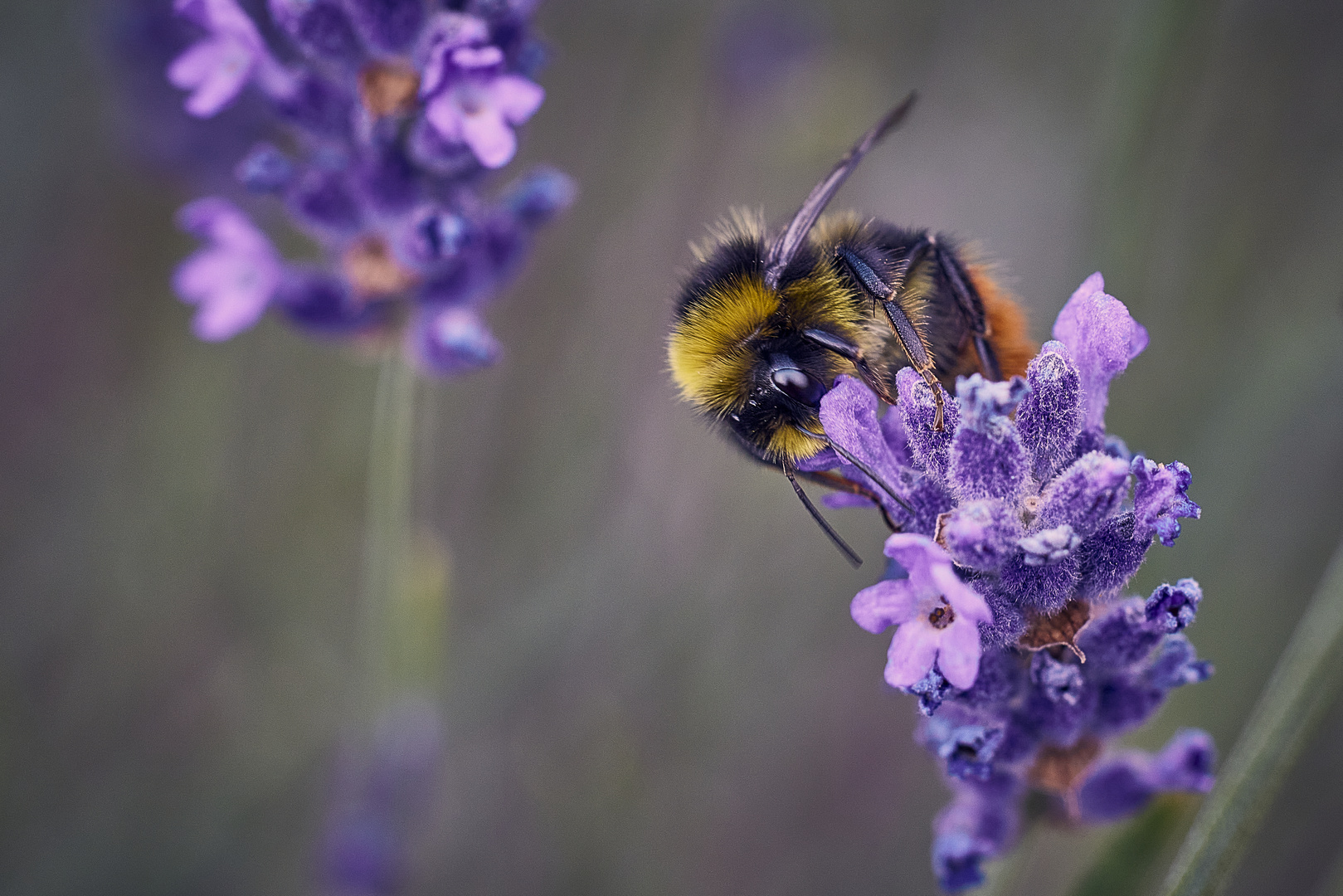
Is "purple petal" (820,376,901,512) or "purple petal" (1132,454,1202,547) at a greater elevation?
"purple petal" (820,376,901,512)

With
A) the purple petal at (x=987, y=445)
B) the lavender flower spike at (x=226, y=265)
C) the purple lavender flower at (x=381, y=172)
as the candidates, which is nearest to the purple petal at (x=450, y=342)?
the purple lavender flower at (x=381, y=172)

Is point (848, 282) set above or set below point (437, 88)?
below

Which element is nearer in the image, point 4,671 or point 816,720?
point 4,671

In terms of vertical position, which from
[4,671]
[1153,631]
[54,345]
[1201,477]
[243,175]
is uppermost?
[54,345]

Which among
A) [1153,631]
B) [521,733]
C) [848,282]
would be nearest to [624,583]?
[521,733]

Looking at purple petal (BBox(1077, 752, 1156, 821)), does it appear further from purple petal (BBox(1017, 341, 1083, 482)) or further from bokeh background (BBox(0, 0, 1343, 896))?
bokeh background (BBox(0, 0, 1343, 896))

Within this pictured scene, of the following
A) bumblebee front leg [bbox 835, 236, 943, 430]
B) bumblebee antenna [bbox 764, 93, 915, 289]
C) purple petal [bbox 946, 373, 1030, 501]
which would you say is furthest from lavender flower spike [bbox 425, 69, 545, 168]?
purple petal [bbox 946, 373, 1030, 501]

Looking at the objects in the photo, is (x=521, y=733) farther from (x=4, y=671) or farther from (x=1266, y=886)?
(x=1266, y=886)
